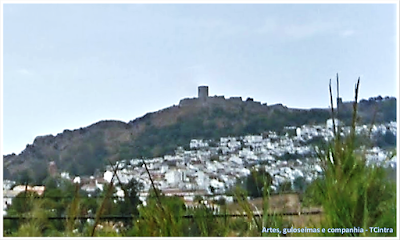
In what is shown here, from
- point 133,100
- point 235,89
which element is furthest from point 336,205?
point 133,100

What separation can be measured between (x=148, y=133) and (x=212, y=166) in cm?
27

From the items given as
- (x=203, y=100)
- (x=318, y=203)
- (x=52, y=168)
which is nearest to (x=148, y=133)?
(x=203, y=100)

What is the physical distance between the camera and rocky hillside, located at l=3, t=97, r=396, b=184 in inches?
76.6

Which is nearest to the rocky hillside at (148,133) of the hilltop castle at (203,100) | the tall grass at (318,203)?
the hilltop castle at (203,100)

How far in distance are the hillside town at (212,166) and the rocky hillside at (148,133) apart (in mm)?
29

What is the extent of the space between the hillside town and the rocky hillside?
3 centimetres

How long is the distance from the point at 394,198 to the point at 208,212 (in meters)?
0.66

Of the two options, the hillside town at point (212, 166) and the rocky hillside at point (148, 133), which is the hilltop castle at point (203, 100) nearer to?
the rocky hillside at point (148, 133)

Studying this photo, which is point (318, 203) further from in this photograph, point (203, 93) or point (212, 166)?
point (203, 93)

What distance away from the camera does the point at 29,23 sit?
1938 mm

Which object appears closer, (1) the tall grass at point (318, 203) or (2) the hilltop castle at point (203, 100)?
(1) the tall grass at point (318, 203)

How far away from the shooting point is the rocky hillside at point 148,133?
1.95 metres

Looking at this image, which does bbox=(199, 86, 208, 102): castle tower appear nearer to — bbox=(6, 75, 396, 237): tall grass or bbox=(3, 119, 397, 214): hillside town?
bbox=(3, 119, 397, 214): hillside town

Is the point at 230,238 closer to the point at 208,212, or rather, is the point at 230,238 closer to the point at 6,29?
the point at 208,212
